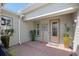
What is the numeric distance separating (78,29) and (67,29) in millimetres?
326

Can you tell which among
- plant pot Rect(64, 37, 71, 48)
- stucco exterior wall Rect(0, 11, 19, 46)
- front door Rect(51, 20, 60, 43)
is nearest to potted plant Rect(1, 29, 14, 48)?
stucco exterior wall Rect(0, 11, 19, 46)

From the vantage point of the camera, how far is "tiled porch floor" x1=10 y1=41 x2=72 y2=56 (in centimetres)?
284

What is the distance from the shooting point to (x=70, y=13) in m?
3.05

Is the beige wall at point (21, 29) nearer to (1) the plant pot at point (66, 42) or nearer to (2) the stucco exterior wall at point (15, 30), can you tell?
(2) the stucco exterior wall at point (15, 30)

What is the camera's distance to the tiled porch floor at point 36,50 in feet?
9.32

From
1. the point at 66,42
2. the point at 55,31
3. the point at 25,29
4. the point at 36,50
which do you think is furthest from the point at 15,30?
the point at 66,42

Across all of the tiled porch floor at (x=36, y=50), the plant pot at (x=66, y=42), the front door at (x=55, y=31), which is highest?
the front door at (x=55, y=31)

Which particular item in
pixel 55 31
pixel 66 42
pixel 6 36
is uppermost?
pixel 55 31

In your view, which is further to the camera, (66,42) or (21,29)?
(21,29)

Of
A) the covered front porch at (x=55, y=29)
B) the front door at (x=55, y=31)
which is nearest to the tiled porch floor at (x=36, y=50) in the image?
the covered front porch at (x=55, y=29)

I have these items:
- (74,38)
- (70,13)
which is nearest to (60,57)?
(74,38)

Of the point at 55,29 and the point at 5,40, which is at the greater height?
the point at 55,29

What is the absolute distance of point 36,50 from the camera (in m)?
3.03

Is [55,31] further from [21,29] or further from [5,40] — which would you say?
[5,40]
